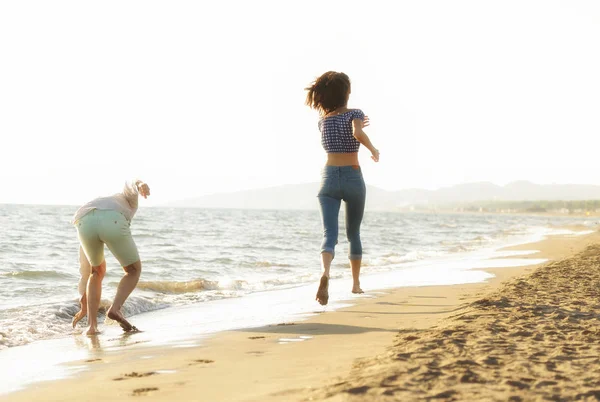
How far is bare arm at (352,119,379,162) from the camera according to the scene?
18.4 ft

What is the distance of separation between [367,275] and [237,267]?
327 centimetres

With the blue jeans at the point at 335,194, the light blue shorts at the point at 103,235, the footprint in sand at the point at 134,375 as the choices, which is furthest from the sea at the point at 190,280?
the footprint in sand at the point at 134,375

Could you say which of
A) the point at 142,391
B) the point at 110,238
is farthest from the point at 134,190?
the point at 142,391

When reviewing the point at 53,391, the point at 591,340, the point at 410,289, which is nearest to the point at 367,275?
the point at 410,289

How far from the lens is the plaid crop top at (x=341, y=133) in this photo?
577 centimetres

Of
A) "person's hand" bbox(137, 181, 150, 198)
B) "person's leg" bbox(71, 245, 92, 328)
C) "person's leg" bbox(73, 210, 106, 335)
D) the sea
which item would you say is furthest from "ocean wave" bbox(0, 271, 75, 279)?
"person's hand" bbox(137, 181, 150, 198)

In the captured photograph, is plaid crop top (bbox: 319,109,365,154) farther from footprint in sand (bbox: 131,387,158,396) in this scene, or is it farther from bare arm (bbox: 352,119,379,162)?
footprint in sand (bbox: 131,387,158,396)

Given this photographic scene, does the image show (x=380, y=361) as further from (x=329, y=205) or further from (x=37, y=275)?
(x=37, y=275)

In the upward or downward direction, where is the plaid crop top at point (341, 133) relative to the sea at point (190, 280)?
upward

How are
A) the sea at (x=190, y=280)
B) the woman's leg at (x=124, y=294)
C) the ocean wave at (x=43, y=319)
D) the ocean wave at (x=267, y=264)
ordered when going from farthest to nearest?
the ocean wave at (x=267, y=264) → the sea at (x=190, y=280) → the ocean wave at (x=43, y=319) → the woman's leg at (x=124, y=294)

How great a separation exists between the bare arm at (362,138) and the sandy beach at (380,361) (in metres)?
1.41

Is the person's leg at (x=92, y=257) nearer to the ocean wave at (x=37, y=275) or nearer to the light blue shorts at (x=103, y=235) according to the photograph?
the light blue shorts at (x=103, y=235)

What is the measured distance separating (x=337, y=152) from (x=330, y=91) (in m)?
0.58

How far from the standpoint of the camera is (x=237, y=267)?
12.8 metres
